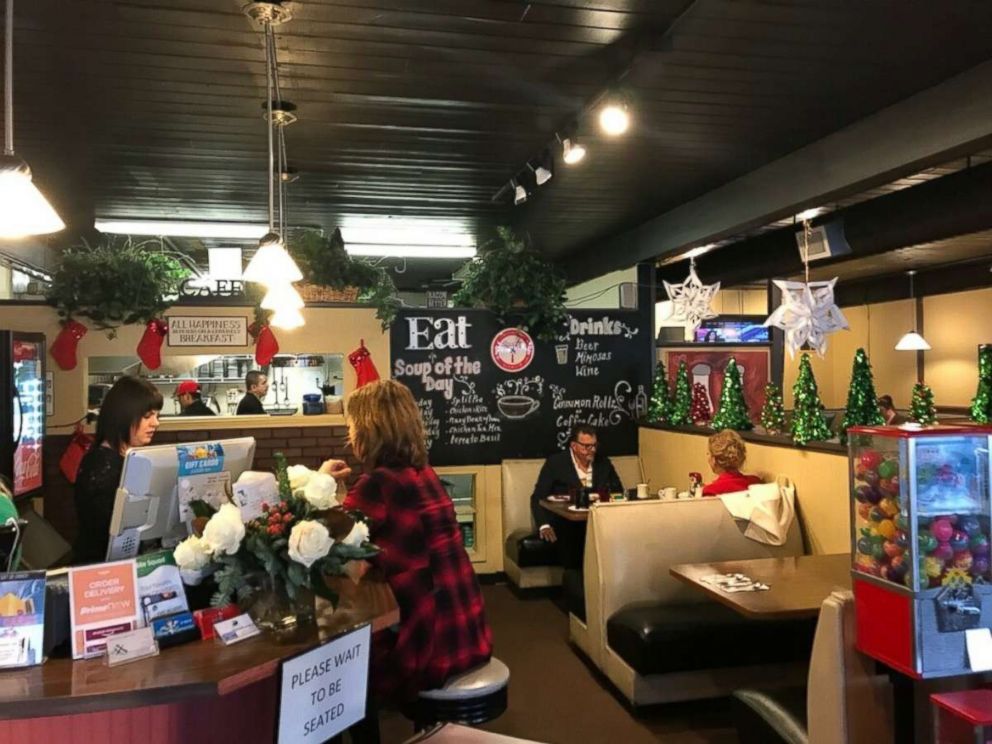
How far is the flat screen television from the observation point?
10570mm

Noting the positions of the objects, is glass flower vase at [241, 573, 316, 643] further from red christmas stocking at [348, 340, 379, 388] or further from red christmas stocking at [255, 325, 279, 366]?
red christmas stocking at [348, 340, 379, 388]

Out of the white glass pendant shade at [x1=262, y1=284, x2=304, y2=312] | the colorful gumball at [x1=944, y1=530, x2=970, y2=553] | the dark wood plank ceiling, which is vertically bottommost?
the colorful gumball at [x1=944, y1=530, x2=970, y2=553]

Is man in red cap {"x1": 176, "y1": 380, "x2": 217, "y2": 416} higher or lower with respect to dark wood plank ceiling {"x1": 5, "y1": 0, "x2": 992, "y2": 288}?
lower

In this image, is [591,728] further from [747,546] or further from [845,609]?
[845,609]

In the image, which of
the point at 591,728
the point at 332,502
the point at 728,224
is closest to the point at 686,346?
the point at 728,224

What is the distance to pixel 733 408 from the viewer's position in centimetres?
550

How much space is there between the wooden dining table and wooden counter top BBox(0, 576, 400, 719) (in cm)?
166

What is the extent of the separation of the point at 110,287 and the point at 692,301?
4221 millimetres

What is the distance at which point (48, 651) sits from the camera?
192cm

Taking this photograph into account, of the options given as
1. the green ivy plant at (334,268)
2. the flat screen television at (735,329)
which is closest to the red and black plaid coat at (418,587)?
the green ivy plant at (334,268)

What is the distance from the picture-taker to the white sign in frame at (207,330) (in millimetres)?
5871

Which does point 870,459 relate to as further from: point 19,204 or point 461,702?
point 19,204

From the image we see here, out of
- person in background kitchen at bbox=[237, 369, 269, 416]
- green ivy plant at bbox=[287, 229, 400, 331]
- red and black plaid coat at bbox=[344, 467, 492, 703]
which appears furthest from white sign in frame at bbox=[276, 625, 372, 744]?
person in background kitchen at bbox=[237, 369, 269, 416]

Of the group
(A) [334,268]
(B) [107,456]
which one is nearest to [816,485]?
(A) [334,268]
